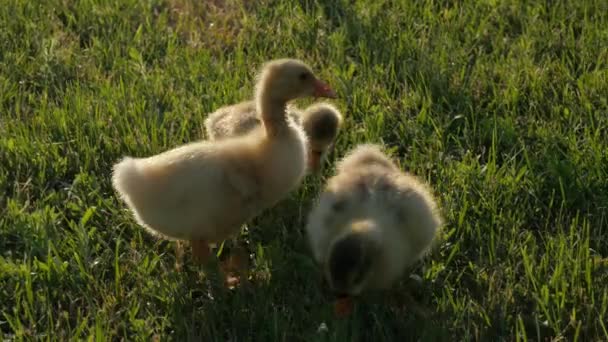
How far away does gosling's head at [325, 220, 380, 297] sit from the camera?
11.8 feet

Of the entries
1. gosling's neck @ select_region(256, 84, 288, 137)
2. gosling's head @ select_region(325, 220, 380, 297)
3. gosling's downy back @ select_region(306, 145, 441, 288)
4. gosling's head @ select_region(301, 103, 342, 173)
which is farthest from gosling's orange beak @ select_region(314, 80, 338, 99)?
gosling's head @ select_region(325, 220, 380, 297)

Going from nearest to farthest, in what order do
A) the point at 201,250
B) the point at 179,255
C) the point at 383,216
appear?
the point at 383,216 → the point at 201,250 → the point at 179,255

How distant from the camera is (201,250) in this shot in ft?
13.6

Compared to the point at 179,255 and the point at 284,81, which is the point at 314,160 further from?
the point at 179,255

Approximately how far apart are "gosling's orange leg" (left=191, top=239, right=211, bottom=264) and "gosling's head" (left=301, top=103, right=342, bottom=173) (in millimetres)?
968

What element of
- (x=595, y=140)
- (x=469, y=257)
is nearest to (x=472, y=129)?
(x=595, y=140)

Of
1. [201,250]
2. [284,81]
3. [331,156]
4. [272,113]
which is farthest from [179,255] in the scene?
[331,156]

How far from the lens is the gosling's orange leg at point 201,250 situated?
4.13 metres

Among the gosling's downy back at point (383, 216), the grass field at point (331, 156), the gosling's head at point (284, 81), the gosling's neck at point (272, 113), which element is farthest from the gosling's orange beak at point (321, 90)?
the grass field at point (331, 156)

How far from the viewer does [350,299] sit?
12.4ft

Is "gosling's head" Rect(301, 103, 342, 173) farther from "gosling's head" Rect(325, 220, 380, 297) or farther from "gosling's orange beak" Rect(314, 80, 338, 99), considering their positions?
"gosling's head" Rect(325, 220, 380, 297)

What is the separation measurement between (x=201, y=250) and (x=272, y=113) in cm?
77

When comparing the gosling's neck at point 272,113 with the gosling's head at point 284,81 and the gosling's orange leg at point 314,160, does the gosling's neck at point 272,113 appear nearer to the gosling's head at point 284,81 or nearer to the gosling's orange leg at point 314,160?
the gosling's head at point 284,81

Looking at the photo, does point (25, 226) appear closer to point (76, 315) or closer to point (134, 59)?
point (76, 315)
